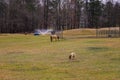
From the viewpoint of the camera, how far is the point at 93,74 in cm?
1595

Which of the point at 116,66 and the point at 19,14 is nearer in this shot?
the point at 116,66

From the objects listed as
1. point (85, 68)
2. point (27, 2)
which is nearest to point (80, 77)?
point (85, 68)

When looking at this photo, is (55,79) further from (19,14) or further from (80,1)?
(80,1)

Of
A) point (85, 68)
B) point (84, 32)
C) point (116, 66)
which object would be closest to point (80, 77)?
point (85, 68)

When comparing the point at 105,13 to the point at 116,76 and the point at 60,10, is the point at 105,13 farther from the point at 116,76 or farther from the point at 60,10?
the point at 116,76

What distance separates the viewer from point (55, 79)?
47.6ft

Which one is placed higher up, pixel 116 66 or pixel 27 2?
pixel 27 2

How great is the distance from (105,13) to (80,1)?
8.66 meters

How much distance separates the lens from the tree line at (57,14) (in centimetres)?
9394

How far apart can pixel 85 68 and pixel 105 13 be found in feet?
289

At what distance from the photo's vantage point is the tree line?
93938 millimetres

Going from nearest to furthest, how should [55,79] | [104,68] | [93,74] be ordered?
[55,79]
[93,74]
[104,68]

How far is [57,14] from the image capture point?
A: 333ft

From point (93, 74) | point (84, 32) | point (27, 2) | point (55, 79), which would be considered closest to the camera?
point (55, 79)
